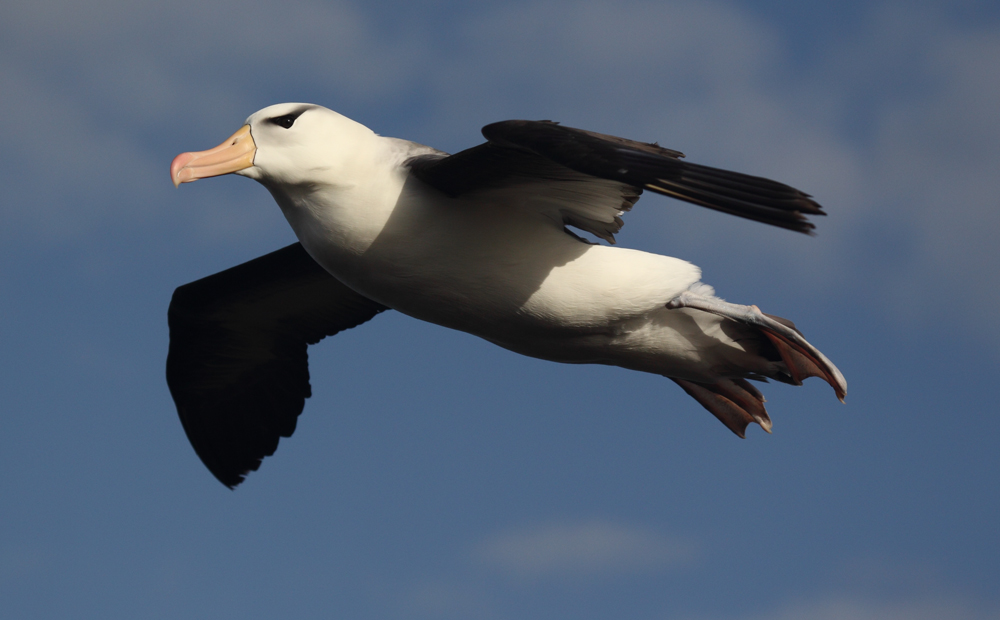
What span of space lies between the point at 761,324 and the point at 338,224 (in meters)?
2.95

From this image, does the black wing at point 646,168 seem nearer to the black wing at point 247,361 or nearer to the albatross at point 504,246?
the albatross at point 504,246

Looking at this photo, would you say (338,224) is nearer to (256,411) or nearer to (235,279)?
(235,279)

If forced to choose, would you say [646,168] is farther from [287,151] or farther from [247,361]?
[247,361]

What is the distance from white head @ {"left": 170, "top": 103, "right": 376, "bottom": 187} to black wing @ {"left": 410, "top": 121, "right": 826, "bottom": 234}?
82 cm

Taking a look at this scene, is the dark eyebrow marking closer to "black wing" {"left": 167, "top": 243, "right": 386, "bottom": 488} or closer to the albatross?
the albatross

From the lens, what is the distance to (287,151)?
6.04 meters

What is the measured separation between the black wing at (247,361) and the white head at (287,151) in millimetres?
2530

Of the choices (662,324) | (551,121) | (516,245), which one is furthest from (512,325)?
(551,121)

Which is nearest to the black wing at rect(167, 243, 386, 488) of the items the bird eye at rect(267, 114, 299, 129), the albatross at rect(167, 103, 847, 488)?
the albatross at rect(167, 103, 847, 488)

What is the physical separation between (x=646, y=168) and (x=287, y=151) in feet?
7.61

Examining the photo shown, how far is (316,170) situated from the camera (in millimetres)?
5973

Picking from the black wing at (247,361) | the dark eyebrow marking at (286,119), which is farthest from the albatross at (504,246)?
the black wing at (247,361)

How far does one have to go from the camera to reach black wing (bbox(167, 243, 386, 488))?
8.75 meters

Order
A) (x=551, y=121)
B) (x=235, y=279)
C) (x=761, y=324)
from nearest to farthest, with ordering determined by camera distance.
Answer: (x=551, y=121) → (x=761, y=324) → (x=235, y=279)
